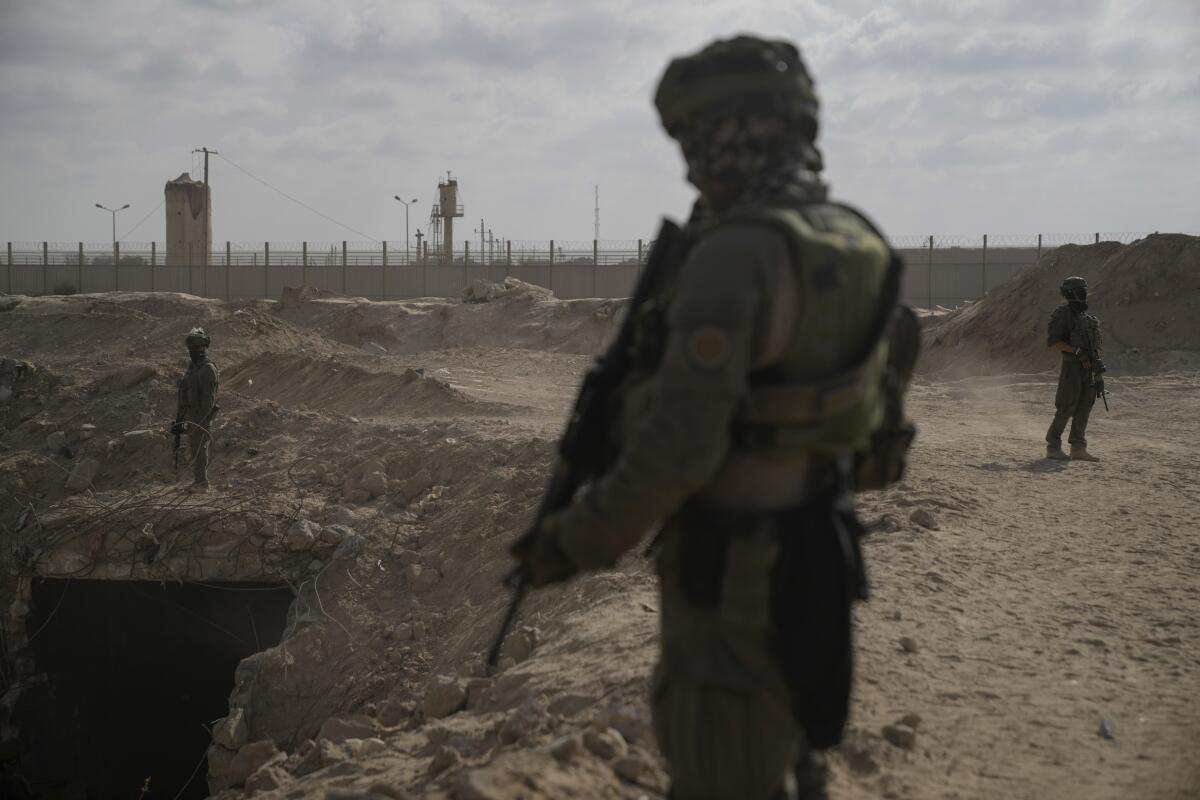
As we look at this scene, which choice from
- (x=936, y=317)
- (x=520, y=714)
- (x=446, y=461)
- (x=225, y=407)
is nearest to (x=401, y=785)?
(x=520, y=714)

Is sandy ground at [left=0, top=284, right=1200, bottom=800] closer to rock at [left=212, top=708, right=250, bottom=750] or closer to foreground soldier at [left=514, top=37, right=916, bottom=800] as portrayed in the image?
rock at [left=212, top=708, right=250, bottom=750]

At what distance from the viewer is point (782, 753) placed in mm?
2025

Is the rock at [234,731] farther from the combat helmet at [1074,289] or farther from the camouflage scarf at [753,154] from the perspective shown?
the combat helmet at [1074,289]

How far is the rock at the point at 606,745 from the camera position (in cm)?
325

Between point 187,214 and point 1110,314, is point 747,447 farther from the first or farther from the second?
point 187,214

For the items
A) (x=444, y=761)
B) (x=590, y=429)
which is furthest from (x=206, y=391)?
(x=590, y=429)

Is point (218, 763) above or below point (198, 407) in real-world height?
below

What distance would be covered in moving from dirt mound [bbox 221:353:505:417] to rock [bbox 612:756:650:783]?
9.78 meters

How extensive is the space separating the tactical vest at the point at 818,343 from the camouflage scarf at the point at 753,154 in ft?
0.27

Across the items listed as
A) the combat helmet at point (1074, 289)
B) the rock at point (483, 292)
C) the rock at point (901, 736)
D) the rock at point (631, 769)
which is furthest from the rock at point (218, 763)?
the rock at point (483, 292)

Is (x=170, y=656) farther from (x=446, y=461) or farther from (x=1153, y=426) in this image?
(x=1153, y=426)

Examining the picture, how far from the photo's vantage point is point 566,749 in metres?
3.19

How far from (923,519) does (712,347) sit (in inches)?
204

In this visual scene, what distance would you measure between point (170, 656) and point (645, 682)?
7.94 m
